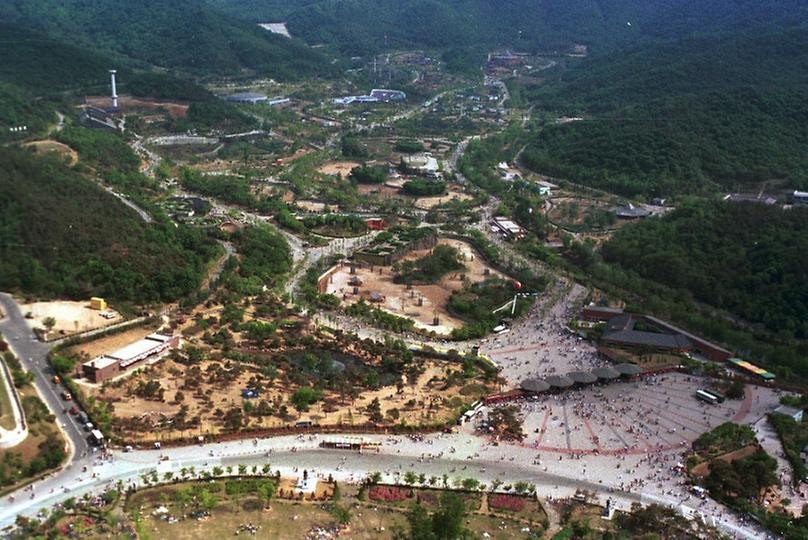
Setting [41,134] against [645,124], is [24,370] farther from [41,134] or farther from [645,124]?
[645,124]

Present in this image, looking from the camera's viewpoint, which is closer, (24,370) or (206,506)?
(206,506)

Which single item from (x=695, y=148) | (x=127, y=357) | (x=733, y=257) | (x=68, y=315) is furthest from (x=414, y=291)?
(x=695, y=148)

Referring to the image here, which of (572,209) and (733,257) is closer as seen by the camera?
(733,257)

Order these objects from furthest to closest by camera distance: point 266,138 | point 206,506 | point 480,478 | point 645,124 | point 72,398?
point 266,138 → point 645,124 → point 72,398 → point 480,478 → point 206,506

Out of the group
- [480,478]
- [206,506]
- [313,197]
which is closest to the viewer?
[206,506]

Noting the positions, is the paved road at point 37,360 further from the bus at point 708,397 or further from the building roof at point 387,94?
the building roof at point 387,94

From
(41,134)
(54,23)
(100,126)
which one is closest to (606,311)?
(41,134)

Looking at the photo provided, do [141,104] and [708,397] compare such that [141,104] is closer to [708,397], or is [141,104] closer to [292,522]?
[708,397]
